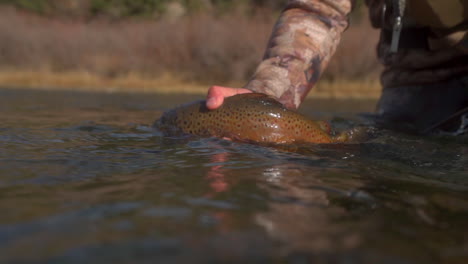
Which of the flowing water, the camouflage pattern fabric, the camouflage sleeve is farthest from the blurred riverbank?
the flowing water

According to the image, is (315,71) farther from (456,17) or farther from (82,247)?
(82,247)

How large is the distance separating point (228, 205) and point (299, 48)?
6.68 ft

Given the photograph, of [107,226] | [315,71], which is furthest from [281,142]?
[107,226]

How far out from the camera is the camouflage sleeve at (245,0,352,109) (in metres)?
3.04

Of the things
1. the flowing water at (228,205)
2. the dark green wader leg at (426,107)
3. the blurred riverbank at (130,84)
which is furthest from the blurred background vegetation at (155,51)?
the flowing water at (228,205)

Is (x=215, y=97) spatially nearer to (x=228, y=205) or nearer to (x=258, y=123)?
(x=258, y=123)

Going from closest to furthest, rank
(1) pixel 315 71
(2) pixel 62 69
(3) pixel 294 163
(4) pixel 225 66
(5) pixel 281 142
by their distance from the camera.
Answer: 1. (3) pixel 294 163
2. (5) pixel 281 142
3. (1) pixel 315 71
4. (4) pixel 225 66
5. (2) pixel 62 69

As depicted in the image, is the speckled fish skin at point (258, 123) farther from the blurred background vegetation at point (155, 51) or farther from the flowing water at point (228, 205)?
the blurred background vegetation at point (155, 51)

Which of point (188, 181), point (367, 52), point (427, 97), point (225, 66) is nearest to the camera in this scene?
point (188, 181)

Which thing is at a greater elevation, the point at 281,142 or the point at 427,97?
the point at 427,97

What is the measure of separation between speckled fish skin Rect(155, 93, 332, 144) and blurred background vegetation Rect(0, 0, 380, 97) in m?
11.2

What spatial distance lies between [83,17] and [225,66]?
16266mm

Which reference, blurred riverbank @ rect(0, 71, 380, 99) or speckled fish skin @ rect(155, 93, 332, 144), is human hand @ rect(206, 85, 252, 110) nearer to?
speckled fish skin @ rect(155, 93, 332, 144)

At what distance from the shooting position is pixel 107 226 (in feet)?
3.82
